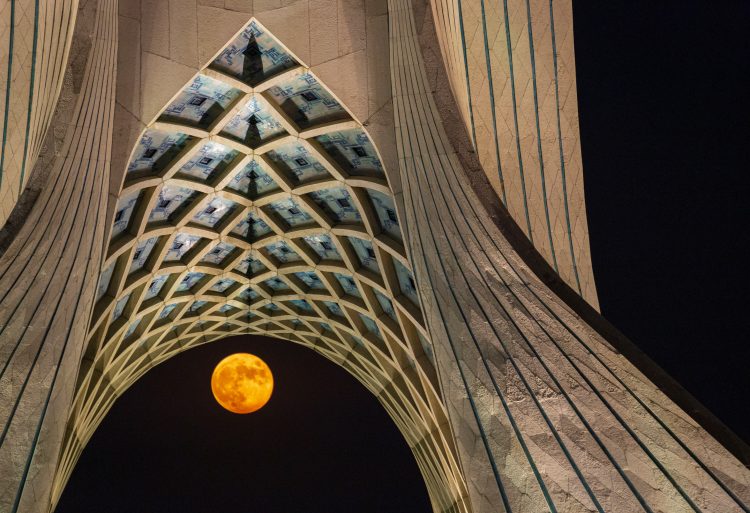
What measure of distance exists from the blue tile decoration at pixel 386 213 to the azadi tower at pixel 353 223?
6 centimetres

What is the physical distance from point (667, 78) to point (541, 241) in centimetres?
1015

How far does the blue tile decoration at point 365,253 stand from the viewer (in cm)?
1805

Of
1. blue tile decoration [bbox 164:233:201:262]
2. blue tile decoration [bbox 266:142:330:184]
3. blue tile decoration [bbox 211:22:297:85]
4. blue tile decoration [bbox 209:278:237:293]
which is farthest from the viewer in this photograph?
blue tile decoration [bbox 209:278:237:293]

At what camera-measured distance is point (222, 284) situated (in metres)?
22.2

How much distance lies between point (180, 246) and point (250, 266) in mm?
2736

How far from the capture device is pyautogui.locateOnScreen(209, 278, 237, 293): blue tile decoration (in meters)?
22.0

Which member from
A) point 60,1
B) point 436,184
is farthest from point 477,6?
point 60,1

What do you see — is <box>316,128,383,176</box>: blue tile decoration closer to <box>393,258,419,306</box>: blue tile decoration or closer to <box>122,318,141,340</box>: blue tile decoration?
<box>393,258,419,306</box>: blue tile decoration

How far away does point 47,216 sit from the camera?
10773 mm

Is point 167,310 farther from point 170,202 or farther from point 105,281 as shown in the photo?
point 170,202

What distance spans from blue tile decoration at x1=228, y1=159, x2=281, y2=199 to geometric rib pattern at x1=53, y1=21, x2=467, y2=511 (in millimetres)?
36

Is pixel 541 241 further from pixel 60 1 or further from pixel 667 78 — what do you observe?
pixel 667 78

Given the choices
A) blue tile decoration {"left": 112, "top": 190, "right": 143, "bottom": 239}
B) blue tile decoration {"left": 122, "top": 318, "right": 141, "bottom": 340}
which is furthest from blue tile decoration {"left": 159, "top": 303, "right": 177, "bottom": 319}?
blue tile decoration {"left": 112, "top": 190, "right": 143, "bottom": 239}

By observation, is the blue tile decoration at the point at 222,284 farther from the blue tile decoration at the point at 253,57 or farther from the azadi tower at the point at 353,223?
the blue tile decoration at the point at 253,57
